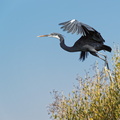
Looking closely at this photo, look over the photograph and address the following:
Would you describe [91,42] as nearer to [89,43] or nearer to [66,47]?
[89,43]

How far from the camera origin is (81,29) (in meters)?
10.9

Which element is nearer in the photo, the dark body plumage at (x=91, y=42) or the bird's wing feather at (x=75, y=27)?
the bird's wing feather at (x=75, y=27)

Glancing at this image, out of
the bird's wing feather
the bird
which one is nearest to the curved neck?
the bird

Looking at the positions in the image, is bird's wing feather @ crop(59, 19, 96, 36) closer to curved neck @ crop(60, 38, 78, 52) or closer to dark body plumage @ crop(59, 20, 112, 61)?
dark body plumage @ crop(59, 20, 112, 61)

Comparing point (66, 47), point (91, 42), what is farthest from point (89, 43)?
point (66, 47)

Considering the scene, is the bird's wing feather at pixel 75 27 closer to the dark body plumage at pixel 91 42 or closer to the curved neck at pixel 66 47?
the dark body plumage at pixel 91 42

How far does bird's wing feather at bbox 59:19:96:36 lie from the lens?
34.8ft

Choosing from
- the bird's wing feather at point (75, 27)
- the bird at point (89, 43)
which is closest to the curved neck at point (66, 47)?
the bird at point (89, 43)

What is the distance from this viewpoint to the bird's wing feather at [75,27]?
10.6 meters

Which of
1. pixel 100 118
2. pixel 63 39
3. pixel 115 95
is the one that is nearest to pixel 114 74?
pixel 115 95

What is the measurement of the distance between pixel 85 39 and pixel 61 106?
2.49 m

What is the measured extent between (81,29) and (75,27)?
0.77ft

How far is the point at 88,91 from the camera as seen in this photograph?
10.0m

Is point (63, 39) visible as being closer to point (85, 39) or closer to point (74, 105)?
point (85, 39)
